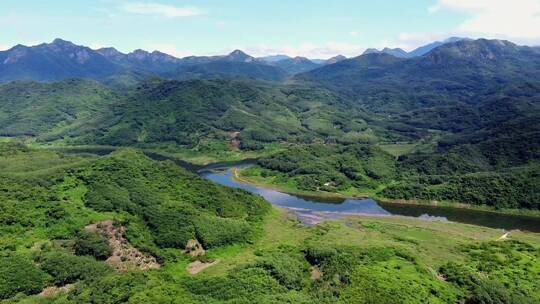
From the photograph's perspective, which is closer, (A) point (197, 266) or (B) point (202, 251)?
(A) point (197, 266)

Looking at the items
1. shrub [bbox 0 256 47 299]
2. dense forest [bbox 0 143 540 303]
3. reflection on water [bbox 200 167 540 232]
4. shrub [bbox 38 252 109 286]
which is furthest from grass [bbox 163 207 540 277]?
shrub [bbox 0 256 47 299]

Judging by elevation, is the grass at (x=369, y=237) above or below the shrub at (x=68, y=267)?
below

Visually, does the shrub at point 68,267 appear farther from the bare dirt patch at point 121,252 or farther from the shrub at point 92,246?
the bare dirt patch at point 121,252

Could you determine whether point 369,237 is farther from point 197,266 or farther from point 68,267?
point 68,267

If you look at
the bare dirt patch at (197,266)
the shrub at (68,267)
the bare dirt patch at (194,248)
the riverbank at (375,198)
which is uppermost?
the shrub at (68,267)

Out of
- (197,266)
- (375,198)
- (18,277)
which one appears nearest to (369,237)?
(197,266)

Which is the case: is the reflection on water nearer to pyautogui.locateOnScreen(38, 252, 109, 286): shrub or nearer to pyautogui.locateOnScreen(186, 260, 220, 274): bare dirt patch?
pyautogui.locateOnScreen(186, 260, 220, 274): bare dirt patch

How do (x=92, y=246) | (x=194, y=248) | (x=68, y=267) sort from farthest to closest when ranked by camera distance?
(x=194, y=248), (x=92, y=246), (x=68, y=267)

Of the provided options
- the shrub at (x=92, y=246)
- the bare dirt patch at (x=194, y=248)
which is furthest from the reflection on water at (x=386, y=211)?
the shrub at (x=92, y=246)
